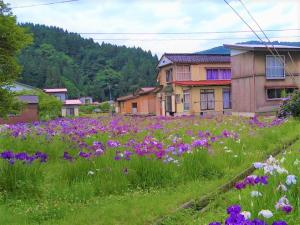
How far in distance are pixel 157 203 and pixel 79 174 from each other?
1674 mm

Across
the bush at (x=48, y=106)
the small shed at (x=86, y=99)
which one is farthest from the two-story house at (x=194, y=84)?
the small shed at (x=86, y=99)

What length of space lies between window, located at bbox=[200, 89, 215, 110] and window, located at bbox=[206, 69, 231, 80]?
149 inches

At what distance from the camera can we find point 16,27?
28.9 ft

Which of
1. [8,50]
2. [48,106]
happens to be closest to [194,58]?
[48,106]

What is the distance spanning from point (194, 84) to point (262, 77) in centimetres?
840

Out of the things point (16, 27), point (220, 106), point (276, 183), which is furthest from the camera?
point (220, 106)

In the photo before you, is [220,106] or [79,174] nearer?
[79,174]

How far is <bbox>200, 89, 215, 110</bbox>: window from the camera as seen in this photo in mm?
37562

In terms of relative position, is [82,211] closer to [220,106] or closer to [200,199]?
[200,199]

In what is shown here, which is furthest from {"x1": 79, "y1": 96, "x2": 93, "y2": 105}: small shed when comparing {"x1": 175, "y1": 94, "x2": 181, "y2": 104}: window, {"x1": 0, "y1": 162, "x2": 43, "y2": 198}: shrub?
{"x1": 0, "y1": 162, "x2": 43, "y2": 198}: shrub

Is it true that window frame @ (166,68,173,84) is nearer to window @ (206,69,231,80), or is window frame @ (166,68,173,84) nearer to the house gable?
the house gable

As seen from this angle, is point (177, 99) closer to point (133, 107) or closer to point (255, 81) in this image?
point (255, 81)

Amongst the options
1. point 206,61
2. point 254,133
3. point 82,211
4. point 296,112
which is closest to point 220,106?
point 206,61

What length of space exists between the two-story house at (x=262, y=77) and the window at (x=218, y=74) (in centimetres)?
985
